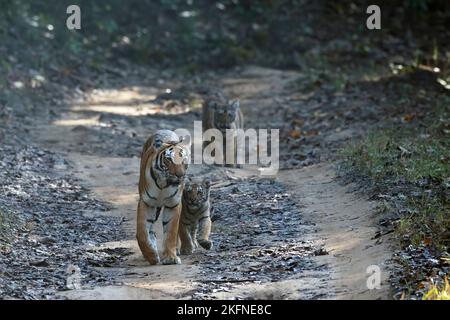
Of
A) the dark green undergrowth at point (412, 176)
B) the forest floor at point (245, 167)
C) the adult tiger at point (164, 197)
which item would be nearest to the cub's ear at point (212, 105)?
the forest floor at point (245, 167)

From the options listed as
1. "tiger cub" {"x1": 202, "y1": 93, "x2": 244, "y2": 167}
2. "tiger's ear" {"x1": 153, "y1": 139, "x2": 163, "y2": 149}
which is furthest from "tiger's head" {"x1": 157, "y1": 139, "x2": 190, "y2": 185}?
"tiger cub" {"x1": 202, "y1": 93, "x2": 244, "y2": 167}

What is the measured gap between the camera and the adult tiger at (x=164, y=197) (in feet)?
26.0

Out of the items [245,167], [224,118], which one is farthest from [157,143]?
[224,118]

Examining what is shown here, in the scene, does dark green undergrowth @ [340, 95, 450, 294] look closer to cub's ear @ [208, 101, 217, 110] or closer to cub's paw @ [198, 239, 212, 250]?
cub's paw @ [198, 239, 212, 250]

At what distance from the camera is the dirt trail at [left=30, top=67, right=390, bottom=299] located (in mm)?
6992

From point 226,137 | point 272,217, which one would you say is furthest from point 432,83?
point 272,217

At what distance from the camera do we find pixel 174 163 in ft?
25.8

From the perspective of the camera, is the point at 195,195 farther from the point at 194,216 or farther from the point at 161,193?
the point at 161,193

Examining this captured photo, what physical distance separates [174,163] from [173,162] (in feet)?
0.04

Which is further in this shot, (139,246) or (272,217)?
(272,217)

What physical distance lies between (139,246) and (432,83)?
8794 millimetres

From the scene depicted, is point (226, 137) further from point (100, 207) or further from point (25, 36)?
point (25, 36)

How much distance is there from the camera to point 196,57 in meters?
21.4

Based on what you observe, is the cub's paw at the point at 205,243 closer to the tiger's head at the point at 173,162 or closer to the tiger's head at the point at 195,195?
the tiger's head at the point at 195,195
